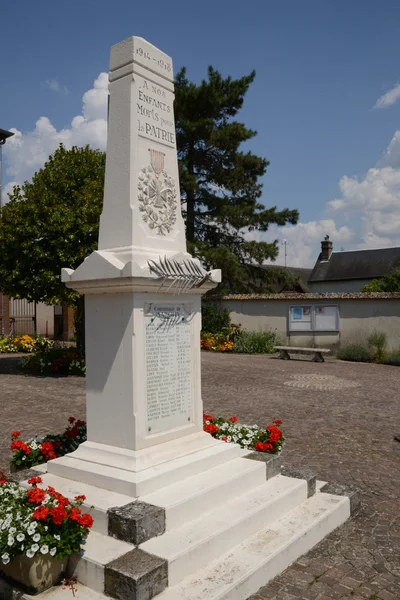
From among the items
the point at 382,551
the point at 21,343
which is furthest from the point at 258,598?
the point at 21,343

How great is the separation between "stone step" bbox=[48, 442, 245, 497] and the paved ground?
3.61 feet

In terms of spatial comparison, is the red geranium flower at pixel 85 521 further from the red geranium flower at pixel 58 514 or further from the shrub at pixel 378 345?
the shrub at pixel 378 345

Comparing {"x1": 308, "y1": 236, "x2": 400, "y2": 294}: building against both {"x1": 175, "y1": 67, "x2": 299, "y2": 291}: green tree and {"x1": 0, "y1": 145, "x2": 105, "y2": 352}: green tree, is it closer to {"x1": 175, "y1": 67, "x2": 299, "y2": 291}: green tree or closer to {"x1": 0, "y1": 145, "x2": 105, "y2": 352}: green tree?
{"x1": 175, "y1": 67, "x2": 299, "y2": 291}: green tree

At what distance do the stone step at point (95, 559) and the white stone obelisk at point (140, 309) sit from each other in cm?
50

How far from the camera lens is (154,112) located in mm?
4801

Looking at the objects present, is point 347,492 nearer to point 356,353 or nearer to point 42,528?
point 42,528

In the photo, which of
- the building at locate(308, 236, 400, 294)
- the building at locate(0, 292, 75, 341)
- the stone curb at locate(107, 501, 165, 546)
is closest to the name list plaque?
the stone curb at locate(107, 501, 165, 546)

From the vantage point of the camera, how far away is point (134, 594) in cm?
321

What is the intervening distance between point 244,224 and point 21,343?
10958 mm

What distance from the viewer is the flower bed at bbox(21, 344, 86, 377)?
561 inches

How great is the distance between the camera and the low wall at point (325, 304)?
18672 mm

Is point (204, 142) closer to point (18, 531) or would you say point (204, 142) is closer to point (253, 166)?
point (253, 166)

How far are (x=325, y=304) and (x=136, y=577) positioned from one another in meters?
17.6

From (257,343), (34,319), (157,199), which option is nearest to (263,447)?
(157,199)
